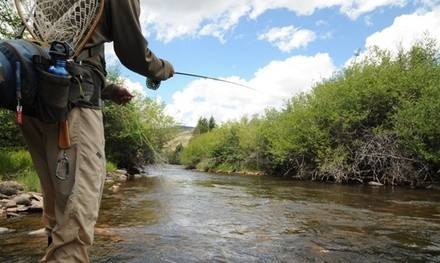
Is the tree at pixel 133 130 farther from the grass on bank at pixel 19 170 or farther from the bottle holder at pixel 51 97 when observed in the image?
the bottle holder at pixel 51 97

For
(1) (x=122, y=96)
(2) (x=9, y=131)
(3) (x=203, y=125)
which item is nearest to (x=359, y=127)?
(2) (x=9, y=131)

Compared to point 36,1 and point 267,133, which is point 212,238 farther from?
point 267,133

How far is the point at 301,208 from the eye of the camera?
9.99 metres

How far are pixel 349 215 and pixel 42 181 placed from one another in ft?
25.3

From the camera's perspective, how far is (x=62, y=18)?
2508 millimetres

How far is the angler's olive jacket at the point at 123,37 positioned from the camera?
238cm

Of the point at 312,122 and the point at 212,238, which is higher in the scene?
the point at 312,122

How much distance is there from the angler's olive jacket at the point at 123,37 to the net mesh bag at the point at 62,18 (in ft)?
0.19

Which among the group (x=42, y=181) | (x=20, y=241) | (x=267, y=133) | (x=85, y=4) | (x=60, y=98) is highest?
(x=267, y=133)

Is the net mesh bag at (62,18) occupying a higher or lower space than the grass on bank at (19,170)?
higher

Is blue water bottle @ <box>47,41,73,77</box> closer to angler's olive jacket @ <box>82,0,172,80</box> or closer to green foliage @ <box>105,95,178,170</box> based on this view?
angler's olive jacket @ <box>82,0,172,80</box>

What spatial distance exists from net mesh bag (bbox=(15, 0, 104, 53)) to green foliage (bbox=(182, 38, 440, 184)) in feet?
71.4

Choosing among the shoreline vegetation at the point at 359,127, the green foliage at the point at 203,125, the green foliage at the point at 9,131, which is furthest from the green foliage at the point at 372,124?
the green foliage at the point at 203,125

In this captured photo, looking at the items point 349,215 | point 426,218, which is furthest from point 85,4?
point 426,218
